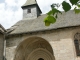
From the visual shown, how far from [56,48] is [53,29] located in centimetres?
145

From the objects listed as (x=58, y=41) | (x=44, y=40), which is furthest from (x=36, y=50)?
(x=58, y=41)

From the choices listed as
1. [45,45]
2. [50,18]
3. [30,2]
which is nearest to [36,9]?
[30,2]

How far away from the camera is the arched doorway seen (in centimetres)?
1314

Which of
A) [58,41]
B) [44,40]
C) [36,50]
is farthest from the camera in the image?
[36,50]

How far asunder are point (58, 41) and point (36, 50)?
10.4 feet

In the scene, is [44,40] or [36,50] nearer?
[44,40]

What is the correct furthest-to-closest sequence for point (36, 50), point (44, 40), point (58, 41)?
point (36, 50)
point (44, 40)
point (58, 41)

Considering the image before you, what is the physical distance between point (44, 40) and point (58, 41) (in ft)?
5.43

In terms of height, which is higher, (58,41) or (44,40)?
(44,40)

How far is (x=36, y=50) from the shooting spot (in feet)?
44.9

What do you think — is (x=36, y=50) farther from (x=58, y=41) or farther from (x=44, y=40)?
(x=58, y=41)

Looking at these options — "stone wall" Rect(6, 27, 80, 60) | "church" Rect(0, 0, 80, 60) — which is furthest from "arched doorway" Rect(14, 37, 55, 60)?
"stone wall" Rect(6, 27, 80, 60)

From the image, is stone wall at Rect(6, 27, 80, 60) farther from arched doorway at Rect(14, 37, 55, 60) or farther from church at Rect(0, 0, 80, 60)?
arched doorway at Rect(14, 37, 55, 60)

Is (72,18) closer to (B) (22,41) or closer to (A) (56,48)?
(A) (56,48)
